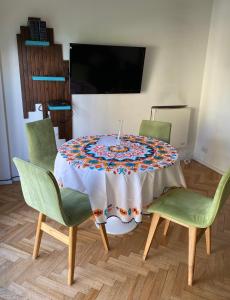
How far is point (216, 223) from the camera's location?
8.45 ft

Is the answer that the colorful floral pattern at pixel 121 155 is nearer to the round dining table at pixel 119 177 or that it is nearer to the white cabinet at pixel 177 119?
the round dining table at pixel 119 177

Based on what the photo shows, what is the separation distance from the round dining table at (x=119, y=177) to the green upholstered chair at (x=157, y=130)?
701 mm

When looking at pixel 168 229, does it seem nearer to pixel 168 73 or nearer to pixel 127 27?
pixel 168 73

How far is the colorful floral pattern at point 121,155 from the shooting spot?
1908 mm

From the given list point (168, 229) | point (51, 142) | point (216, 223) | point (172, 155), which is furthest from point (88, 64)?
point (216, 223)

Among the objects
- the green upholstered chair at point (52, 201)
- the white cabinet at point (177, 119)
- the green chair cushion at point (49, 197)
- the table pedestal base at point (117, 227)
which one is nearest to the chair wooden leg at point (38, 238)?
the green upholstered chair at point (52, 201)

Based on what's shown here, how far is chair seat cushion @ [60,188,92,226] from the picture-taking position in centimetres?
177

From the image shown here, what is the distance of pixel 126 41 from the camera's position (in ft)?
11.0

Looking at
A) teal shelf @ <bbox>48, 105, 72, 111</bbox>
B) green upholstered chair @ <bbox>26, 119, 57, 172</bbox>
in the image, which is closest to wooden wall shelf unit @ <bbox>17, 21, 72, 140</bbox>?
teal shelf @ <bbox>48, 105, 72, 111</bbox>

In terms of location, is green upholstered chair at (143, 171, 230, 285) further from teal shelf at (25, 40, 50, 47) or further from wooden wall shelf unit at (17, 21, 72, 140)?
teal shelf at (25, 40, 50, 47)

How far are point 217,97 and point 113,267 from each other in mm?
2821

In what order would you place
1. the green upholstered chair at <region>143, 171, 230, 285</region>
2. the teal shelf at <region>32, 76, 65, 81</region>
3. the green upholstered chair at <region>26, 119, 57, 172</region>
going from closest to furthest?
the green upholstered chair at <region>143, 171, 230, 285</region> → the green upholstered chair at <region>26, 119, 57, 172</region> → the teal shelf at <region>32, 76, 65, 81</region>

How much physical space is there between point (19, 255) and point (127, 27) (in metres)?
2.84

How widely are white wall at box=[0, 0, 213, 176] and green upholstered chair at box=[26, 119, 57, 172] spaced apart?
59 centimetres
